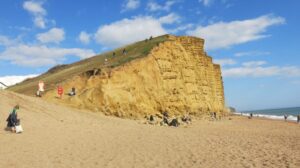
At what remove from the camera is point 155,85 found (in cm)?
3747

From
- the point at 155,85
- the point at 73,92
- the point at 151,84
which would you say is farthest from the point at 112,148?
the point at 155,85

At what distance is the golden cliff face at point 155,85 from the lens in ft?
108

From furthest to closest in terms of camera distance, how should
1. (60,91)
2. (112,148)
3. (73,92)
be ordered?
(73,92) < (60,91) < (112,148)

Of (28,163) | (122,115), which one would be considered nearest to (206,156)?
(28,163)

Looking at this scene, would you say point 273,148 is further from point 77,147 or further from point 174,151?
point 77,147

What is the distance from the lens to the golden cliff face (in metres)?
33.0

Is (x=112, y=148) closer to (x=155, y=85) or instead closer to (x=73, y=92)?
(x=73, y=92)

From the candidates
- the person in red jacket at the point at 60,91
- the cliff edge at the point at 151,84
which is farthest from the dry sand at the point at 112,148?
the cliff edge at the point at 151,84

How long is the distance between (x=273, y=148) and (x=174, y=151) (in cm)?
503

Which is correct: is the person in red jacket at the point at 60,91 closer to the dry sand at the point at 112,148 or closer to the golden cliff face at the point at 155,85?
the golden cliff face at the point at 155,85

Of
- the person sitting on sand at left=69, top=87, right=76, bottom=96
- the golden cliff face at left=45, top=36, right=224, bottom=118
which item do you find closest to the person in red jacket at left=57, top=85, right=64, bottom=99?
the golden cliff face at left=45, top=36, right=224, bottom=118

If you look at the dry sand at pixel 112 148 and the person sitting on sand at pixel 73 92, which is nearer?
the dry sand at pixel 112 148

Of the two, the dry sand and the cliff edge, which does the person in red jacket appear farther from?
the dry sand

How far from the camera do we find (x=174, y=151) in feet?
54.2
